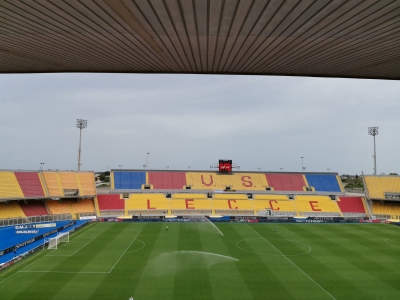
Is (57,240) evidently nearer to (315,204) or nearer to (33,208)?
(33,208)

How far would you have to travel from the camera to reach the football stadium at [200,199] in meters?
6.02

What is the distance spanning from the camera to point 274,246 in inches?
1127

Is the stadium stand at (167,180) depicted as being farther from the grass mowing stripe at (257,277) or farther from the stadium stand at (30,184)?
the grass mowing stripe at (257,277)

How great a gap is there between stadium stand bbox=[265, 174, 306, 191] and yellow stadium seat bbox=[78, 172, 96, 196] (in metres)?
32.0

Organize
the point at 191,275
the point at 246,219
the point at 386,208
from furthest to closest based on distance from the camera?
the point at 386,208, the point at 246,219, the point at 191,275

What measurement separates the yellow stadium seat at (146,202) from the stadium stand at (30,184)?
12803mm

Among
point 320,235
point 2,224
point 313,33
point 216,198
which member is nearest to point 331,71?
point 313,33

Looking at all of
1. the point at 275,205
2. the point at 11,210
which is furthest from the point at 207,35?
the point at 275,205

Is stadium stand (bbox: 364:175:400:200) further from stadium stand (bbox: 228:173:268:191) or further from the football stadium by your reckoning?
stadium stand (bbox: 228:173:268:191)

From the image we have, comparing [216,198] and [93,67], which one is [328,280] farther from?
A: [216,198]

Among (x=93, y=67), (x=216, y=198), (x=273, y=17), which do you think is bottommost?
(x=216, y=198)

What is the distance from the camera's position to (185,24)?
614cm

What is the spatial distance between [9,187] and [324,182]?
52.3m

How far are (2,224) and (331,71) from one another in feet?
123
